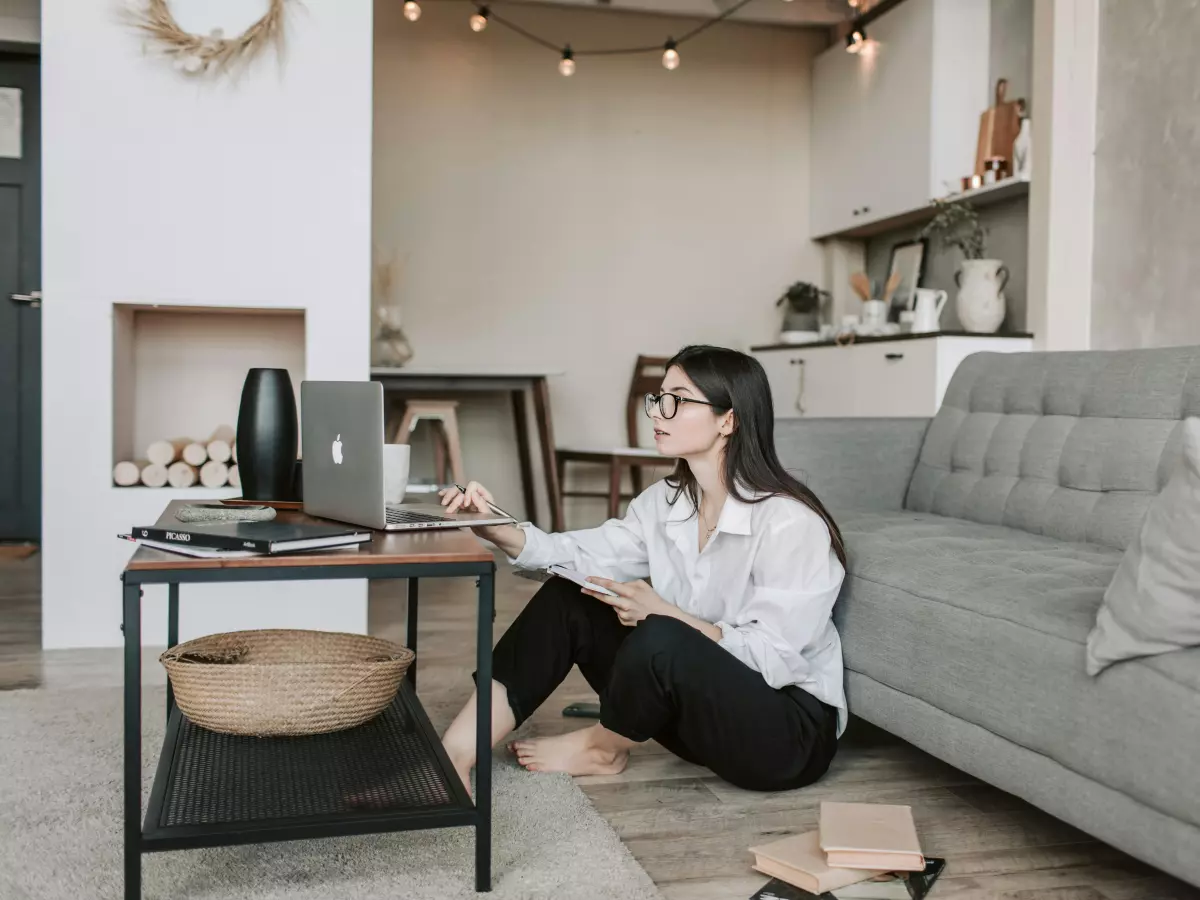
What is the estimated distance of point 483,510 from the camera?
80.3 inches

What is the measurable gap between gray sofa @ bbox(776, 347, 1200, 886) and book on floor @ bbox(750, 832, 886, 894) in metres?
0.31

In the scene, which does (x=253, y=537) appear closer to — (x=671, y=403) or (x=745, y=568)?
(x=671, y=403)

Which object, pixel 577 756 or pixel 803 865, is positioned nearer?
pixel 803 865

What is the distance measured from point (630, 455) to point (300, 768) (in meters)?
3.57

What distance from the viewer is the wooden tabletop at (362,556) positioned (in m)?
1.48

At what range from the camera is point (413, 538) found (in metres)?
1.73

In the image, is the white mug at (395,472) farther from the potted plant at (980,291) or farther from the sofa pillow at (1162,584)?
the potted plant at (980,291)

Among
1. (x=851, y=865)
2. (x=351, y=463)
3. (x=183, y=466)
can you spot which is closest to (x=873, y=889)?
(x=851, y=865)

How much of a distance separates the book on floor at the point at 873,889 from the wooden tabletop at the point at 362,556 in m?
0.63

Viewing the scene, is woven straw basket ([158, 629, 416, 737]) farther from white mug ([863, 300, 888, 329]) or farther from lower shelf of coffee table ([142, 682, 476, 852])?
white mug ([863, 300, 888, 329])

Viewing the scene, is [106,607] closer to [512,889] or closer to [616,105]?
[512,889]

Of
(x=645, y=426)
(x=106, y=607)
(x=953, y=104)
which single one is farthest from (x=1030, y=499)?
(x=645, y=426)

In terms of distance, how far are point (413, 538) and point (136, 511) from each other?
6.19 feet

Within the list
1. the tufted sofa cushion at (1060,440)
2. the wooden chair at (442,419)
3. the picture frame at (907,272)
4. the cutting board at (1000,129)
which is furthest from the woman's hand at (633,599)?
the picture frame at (907,272)
